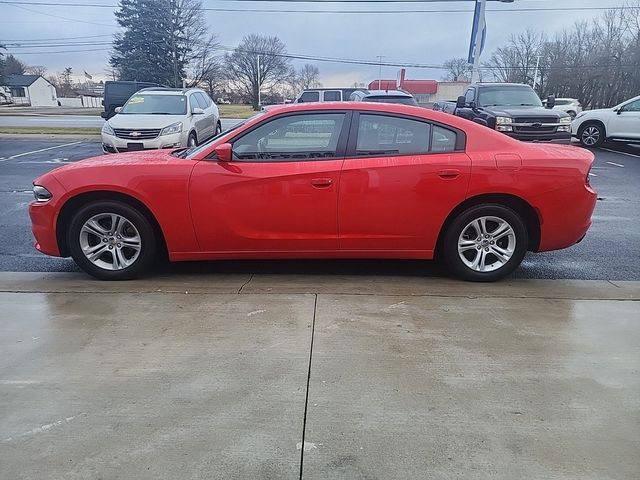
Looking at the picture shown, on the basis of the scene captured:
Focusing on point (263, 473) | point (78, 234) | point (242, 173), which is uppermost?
point (242, 173)

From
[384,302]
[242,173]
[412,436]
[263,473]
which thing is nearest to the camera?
[263,473]

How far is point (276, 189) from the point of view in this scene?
4.38m

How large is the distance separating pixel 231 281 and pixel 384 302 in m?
1.45

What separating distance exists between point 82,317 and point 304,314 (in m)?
1.67

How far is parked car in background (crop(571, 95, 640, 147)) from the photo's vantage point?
591 inches

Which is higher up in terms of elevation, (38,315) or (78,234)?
(78,234)

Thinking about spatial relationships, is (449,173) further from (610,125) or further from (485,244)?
(610,125)

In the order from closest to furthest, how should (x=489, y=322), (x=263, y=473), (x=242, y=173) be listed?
(x=263, y=473) → (x=489, y=322) → (x=242, y=173)

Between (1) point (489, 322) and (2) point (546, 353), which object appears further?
(1) point (489, 322)

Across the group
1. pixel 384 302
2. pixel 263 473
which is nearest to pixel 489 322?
pixel 384 302

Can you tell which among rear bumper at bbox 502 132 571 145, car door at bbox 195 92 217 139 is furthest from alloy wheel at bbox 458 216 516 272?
car door at bbox 195 92 217 139

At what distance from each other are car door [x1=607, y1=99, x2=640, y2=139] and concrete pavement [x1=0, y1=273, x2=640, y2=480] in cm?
1292

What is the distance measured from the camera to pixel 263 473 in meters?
2.24

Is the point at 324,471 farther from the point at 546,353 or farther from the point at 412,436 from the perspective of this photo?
the point at 546,353
